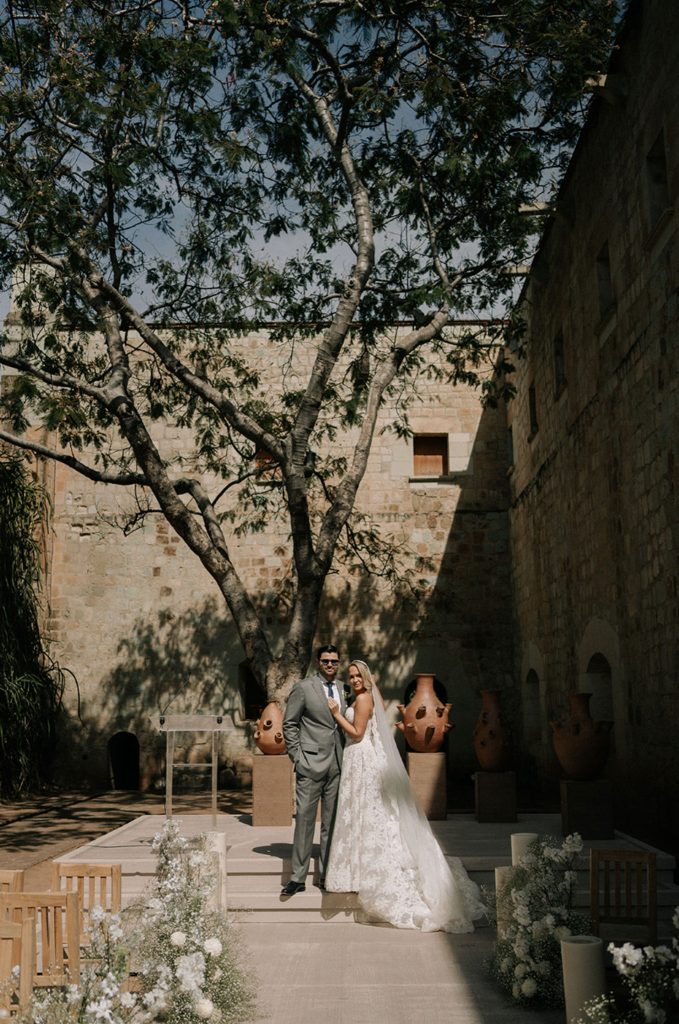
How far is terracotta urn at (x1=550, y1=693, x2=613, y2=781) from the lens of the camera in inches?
277

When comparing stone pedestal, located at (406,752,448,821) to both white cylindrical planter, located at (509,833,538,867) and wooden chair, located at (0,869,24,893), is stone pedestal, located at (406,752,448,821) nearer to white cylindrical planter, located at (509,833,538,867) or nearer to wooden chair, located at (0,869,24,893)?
white cylindrical planter, located at (509,833,538,867)

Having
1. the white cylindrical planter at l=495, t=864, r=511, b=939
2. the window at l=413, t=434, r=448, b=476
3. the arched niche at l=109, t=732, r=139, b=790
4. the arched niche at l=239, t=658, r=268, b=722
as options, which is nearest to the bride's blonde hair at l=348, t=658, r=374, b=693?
the white cylindrical planter at l=495, t=864, r=511, b=939

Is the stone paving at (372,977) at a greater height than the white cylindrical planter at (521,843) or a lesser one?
lesser

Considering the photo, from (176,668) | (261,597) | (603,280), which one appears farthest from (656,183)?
(176,668)

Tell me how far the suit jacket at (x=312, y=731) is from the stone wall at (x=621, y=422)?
2412 millimetres

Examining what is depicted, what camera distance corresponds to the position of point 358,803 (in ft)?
18.8

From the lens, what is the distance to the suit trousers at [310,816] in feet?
19.0

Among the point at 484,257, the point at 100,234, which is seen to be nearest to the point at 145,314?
the point at 100,234

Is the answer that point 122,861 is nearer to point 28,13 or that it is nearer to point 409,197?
point 409,197

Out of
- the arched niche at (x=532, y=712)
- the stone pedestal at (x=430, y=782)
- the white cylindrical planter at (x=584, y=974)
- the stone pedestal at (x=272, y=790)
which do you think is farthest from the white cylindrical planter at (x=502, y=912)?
the arched niche at (x=532, y=712)

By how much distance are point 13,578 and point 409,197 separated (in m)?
7.90

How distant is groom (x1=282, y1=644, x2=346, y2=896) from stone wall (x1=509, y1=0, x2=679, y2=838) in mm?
2415

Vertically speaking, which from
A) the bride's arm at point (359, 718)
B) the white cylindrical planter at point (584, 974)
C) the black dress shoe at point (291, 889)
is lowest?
the black dress shoe at point (291, 889)

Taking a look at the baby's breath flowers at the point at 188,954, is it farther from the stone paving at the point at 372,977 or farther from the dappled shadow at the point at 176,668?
the dappled shadow at the point at 176,668
